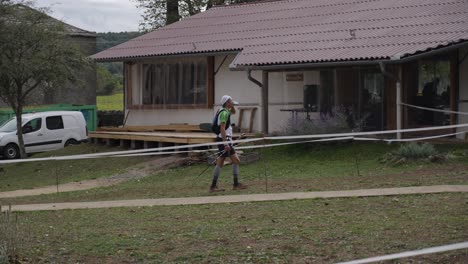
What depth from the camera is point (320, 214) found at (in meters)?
10.3

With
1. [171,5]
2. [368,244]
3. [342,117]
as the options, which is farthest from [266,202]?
[171,5]

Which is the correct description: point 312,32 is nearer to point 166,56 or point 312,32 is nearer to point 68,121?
point 166,56

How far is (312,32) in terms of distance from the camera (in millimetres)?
22000

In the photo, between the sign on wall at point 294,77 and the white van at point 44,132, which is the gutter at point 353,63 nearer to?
the sign on wall at point 294,77

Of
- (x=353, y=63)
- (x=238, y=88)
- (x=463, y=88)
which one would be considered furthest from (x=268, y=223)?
(x=238, y=88)

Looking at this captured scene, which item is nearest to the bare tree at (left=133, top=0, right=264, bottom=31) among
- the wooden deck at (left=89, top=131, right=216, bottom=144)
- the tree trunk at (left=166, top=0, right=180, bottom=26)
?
the tree trunk at (left=166, top=0, right=180, bottom=26)

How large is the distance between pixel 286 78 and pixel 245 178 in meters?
6.92

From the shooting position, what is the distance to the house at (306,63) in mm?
18953

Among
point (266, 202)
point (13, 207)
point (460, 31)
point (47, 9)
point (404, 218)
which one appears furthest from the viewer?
point (47, 9)

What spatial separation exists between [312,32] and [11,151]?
11.0 metres

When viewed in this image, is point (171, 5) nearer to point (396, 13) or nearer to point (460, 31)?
point (396, 13)

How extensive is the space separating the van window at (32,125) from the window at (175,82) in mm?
3747

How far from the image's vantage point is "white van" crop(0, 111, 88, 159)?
2567 cm

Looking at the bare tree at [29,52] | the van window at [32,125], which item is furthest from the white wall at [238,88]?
the van window at [32,125]
